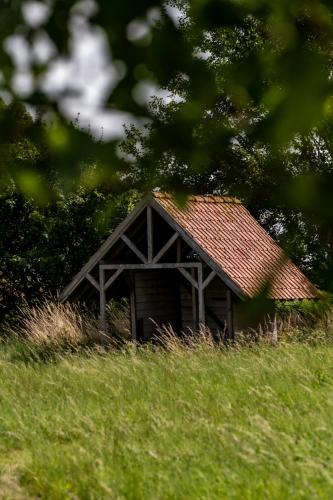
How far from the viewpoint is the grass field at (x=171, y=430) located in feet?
21.2

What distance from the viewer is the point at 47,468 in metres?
7.62

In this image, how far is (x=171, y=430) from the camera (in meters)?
8.50

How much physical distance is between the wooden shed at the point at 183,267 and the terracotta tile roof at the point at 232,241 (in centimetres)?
2

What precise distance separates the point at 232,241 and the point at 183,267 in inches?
42.3

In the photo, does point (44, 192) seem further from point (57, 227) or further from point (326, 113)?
point (57, 227)

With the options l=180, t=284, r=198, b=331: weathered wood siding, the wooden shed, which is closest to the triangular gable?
the wooden shed

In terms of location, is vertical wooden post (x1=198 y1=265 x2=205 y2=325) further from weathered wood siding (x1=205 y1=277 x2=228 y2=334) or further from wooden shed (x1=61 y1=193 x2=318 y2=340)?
weathered wood siding (x1=205 y1=277 x2=228 y2=334)

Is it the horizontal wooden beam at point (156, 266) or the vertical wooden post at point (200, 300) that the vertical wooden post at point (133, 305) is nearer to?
the horizontal wooden beam at point (156, 266)

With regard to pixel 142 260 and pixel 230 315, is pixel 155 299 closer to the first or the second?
pixel 142 260

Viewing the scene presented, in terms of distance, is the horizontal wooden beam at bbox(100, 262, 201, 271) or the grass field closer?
the grass field

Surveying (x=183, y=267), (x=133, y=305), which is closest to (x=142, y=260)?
(x=183, y=267)

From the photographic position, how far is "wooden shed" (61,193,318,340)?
1733 centimetres

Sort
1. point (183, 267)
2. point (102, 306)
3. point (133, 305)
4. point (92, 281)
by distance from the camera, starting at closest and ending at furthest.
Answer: point (183, 267), point (92, 281), point (102, 306), point (133, 305)

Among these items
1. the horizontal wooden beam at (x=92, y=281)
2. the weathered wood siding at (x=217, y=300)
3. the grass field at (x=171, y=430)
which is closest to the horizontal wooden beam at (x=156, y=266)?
the horizontal wooden beam at (x=92, y=281)
